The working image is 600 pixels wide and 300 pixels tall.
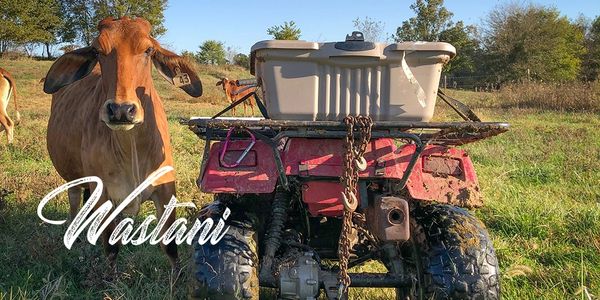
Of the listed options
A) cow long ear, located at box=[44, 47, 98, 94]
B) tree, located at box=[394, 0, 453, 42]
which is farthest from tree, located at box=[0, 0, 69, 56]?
cow long ear, located at box=[44, 47, 98, 94]

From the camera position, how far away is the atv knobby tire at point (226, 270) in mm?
2420

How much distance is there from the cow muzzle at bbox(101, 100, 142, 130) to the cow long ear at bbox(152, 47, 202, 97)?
812 millimetres

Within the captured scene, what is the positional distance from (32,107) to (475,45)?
30.2 m

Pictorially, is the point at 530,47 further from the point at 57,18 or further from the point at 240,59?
the point at 57,18

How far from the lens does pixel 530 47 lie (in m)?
35.6

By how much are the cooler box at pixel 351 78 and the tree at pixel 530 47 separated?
35.3 m

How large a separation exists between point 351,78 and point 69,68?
101 inches

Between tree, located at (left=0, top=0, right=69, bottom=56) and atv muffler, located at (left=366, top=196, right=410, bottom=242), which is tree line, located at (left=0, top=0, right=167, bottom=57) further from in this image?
atv muffler, located at (left=366, top=196, right=410, bottom=242)

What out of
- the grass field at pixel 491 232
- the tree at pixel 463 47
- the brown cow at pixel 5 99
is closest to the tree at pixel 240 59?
the tree at pixel 463 47

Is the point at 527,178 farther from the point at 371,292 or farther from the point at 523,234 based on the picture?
the point at 371,292

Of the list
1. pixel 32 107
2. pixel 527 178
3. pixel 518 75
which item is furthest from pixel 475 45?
pixel 527 178

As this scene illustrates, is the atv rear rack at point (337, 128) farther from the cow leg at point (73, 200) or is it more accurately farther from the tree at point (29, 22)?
the tree at point (29, 22)

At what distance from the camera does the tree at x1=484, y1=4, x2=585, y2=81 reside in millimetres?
35594

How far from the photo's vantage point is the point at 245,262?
2498 mm
